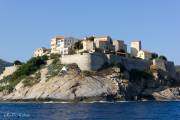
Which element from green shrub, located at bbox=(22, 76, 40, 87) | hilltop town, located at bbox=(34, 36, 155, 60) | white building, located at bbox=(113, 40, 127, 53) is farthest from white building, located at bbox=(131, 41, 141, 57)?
green shrub, located at bbox=(22, 76, 40, 87)

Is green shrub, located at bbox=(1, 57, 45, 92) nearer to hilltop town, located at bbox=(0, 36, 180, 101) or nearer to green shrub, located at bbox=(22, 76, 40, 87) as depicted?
hilltop town, located at bbox=(0, 36, 180, 101)

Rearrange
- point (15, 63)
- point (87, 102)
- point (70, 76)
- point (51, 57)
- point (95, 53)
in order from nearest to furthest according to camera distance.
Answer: point (87, 102), point (70, 76), point (95, 53), point (51, 57), point (15, 63)

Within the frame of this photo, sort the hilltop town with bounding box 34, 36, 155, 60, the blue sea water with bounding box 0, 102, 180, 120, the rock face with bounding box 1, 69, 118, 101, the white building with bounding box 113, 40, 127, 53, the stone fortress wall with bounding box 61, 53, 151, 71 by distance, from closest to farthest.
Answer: the blue sea water with bounding box 0, 102, 180, 120, the rock face with bounding box 1, 69, 118, 101, the stone fortress wall with bounding box 61, 53, 151, 71, the hilltop town with bounding box 34, 36, 155, 60, the white building with bounding box 113, 40, 127, 53

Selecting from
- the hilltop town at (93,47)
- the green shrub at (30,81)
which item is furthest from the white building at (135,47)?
the green shrub at (30,81)

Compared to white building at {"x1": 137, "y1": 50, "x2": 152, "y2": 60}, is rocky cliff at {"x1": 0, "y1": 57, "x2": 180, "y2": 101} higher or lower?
lower

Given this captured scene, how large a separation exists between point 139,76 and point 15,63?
98.5ft

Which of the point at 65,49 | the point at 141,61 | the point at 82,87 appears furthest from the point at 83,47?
the point at 82,87

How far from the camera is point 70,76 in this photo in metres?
87.8

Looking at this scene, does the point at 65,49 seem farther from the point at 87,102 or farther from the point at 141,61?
the point at 87,102

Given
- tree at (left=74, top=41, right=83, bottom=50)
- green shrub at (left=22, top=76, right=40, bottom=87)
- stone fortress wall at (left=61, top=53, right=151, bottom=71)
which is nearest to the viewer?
green shrub at (left=22, top=76, right=40, bottom=87)

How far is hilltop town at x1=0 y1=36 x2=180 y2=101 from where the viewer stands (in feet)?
279

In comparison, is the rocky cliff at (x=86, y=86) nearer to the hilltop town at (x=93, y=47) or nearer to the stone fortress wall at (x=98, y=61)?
the stone fortress wall at (x=98, y=61)

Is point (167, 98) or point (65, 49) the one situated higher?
point (65, 49)

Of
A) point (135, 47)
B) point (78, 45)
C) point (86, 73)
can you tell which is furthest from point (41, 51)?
point (86, 73)
